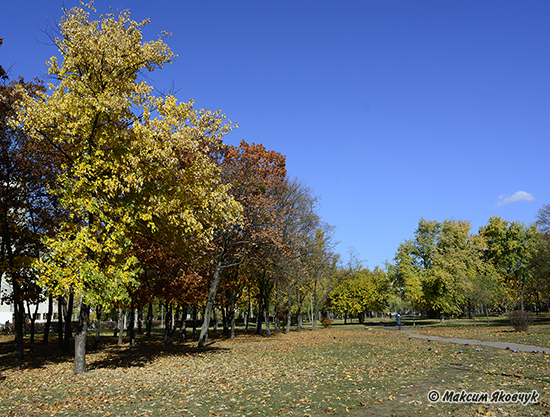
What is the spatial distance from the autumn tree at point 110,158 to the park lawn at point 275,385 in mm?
2723

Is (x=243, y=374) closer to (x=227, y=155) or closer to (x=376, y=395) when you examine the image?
(x=376, y=395)

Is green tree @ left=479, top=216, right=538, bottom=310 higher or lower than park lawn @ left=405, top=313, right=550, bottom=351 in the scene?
higher

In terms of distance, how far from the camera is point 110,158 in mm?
14125

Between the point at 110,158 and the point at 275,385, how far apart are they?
982 centimetres

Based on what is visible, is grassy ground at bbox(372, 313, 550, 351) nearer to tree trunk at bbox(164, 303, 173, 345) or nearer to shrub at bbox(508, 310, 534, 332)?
shrub at bbox(508, 310, 534, 332)

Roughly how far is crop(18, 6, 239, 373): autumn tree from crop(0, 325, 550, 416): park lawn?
272 centimetres

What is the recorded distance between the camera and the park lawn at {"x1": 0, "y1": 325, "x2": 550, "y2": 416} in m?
8.52

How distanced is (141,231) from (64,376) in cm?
585

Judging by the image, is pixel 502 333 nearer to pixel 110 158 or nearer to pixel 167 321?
pixel 167 321

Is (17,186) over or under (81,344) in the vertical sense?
over

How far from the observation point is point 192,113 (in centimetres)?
1582

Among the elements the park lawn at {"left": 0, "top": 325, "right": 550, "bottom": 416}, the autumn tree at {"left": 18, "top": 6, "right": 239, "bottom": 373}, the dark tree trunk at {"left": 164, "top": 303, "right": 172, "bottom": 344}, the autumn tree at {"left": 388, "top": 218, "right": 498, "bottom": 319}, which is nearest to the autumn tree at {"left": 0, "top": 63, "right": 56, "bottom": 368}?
the autumn tree at {"left": 18, "top": 6, "right": 239, "bottom": 373}

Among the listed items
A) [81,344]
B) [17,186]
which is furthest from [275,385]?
[17,186]

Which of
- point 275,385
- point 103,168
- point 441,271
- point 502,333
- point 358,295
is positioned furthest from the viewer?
point 358,295
